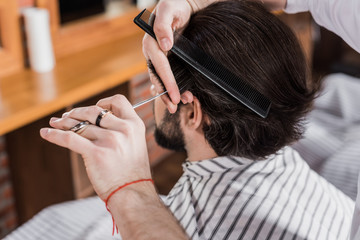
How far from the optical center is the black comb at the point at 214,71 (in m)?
1.04

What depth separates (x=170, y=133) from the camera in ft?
4.73

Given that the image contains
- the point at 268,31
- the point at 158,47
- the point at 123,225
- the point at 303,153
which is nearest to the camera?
the point at 123,225

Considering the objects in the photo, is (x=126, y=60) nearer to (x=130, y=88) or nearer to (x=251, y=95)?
(x=130, y=88)

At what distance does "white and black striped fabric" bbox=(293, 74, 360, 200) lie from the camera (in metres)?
1.79

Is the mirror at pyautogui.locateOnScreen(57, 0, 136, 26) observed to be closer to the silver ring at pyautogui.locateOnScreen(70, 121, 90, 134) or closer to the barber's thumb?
the barber's thumb

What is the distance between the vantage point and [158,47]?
3.50 feet

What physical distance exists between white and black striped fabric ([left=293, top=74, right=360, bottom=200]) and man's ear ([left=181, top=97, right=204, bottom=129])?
49 cm

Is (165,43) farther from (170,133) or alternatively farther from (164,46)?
(170,133)

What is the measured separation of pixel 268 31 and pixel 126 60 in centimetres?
134

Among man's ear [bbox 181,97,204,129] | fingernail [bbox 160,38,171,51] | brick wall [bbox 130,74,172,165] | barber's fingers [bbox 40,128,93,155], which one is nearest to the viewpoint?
barber's fingers [bbox 40,128,93,155]

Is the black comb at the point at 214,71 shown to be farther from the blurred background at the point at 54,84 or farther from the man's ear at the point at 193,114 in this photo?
the blurred background at the point at 54,84

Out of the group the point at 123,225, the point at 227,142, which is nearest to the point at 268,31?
the point at 227,142

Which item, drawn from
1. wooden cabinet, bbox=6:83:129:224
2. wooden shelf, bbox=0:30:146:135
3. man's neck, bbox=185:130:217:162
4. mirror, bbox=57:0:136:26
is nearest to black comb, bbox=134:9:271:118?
man's neck, bbox=185:130:217:162

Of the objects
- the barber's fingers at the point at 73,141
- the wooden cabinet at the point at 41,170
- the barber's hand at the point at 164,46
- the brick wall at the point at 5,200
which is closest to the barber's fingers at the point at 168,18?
the barber's hand at the point at 164,46
